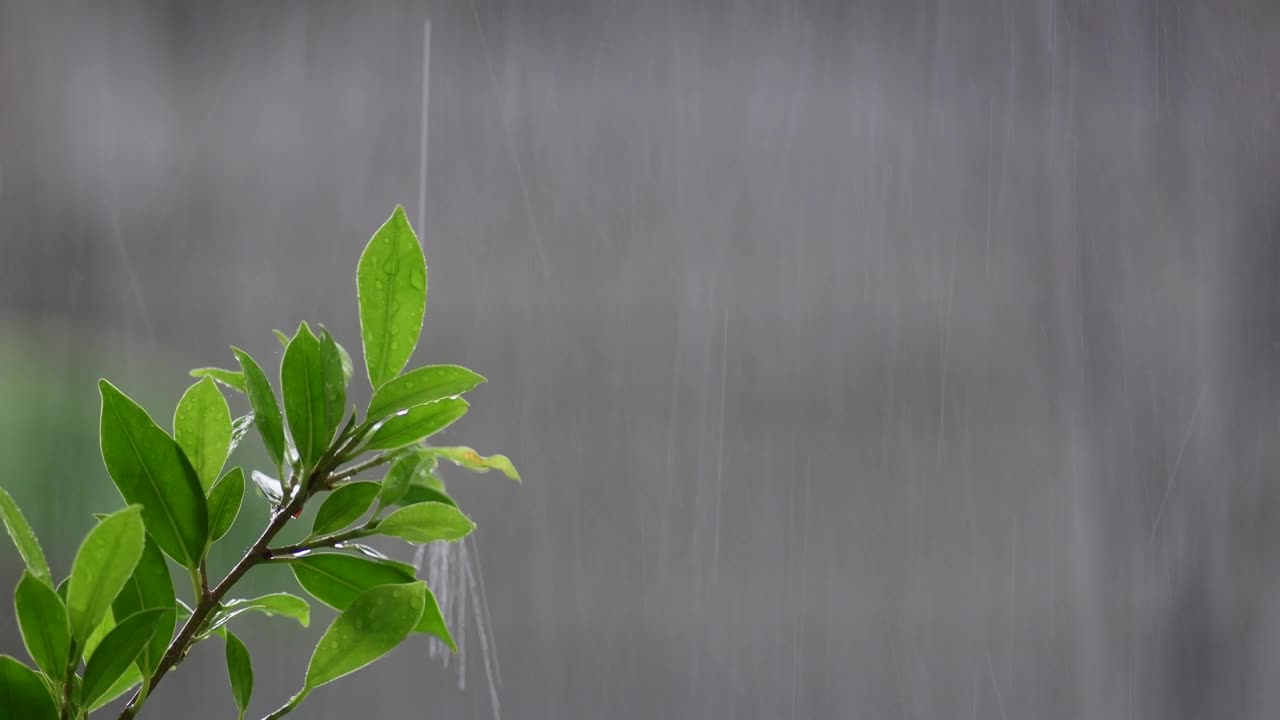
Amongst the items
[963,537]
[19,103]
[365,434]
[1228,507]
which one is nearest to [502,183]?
[19,103]

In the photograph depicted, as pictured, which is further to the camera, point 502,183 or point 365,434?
point 502,183

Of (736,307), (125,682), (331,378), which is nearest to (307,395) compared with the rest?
(331,378)

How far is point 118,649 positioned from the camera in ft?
0.76

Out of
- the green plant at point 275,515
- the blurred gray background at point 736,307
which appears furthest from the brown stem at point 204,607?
the blurred gray background at point 736,307

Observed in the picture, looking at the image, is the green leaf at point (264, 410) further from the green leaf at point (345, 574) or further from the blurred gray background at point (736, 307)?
the blurred gray background at point (736, 307)

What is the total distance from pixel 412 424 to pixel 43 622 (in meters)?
0.11

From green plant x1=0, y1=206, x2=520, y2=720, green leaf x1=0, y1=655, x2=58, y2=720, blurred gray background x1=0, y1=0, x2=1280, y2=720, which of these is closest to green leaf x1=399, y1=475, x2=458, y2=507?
green plant x1=0, y1=206, x2=520, y2=720

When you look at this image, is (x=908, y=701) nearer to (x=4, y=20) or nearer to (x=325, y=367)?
(x=325, y=367)

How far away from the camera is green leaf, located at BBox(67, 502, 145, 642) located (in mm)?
216

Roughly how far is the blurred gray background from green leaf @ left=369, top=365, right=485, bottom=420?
767 millimetres

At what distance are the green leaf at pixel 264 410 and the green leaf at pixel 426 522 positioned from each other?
40 millimetres

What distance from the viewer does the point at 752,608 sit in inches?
41.3

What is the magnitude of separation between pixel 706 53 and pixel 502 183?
296 mm

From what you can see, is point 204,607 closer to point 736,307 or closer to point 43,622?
point 43,622
